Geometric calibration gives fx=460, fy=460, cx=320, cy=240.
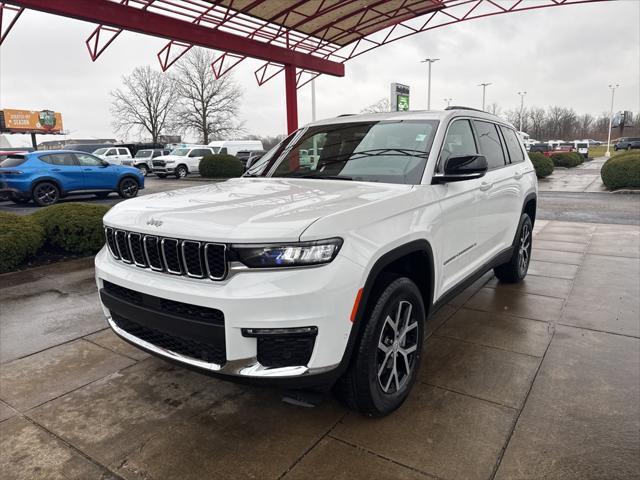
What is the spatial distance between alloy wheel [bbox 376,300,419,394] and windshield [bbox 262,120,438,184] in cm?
91

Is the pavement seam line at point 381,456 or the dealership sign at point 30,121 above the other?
the dealership sign at point 30,121

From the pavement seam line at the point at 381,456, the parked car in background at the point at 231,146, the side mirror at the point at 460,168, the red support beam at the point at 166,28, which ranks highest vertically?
the red support beam at the point at 166,28

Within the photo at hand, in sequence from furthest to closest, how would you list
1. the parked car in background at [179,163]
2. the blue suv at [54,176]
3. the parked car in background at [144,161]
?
the parked car in background at [144,161], the parked car in background at [179,163], the blue suv at [54,176]

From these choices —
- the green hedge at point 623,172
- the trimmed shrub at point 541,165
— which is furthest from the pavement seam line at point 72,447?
the trimmed shrub at point 541,165

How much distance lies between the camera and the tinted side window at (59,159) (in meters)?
13.9

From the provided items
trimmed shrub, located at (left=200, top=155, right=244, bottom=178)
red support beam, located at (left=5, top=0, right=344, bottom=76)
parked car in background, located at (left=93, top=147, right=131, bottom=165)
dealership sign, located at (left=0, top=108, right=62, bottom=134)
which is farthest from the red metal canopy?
dealership sign, located at (left=0, top=108, right=62, bottom=134)

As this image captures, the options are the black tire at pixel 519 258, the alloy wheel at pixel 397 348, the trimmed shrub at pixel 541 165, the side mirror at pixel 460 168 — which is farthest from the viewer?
the trimmed shrub at pixel 541 165

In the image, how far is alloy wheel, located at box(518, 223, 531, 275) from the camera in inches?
209

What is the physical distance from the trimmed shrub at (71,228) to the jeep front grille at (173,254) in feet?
14.9

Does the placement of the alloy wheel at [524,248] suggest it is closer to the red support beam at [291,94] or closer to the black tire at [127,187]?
the red support beam at [291,94]

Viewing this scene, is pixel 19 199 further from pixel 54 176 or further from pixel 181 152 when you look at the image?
pixel 181 152

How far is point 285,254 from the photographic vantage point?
2174mm

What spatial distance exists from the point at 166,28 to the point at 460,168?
11881mm

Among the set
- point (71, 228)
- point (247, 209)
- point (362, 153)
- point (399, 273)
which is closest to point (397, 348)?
point (399, 273)
